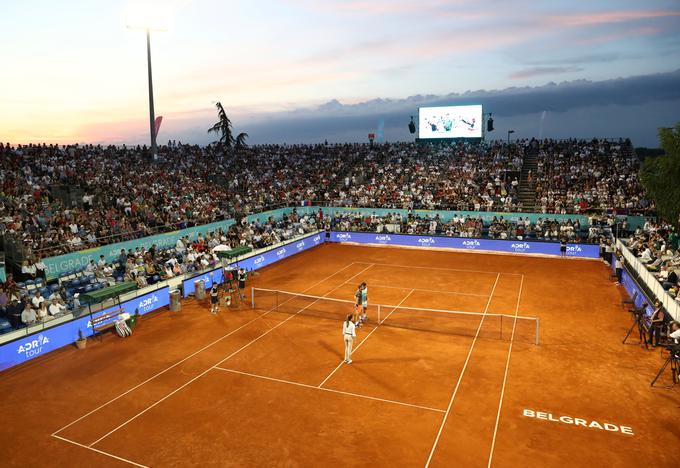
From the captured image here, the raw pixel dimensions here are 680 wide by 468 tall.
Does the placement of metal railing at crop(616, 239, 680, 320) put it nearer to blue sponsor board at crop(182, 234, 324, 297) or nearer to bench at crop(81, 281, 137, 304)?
blue sponsor board at crop(182, 234, 324, 297)

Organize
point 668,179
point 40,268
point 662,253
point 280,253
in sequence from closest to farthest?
1. point 40,268
2. point 662,253
3. point 668,179
4. point 280,253

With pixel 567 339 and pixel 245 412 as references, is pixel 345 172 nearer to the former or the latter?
pixel 567 339

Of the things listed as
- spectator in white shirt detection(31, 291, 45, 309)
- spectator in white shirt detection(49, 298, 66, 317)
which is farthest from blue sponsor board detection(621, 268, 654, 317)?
spectator in white shirt detection(31, 291, 45, 309)

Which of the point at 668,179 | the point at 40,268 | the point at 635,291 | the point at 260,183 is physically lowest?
the point at 635,291

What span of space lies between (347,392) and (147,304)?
12284 mm

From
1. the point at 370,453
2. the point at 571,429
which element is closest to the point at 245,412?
the point at 370,453

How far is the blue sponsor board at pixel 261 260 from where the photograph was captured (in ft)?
84.0

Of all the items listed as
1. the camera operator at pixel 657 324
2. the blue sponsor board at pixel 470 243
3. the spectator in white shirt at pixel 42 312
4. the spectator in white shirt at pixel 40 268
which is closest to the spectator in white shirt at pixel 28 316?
the spectator in white shirt at pixel 42 312

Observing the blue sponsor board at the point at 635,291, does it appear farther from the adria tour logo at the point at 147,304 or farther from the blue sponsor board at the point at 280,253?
the adria tour logo at the point at 147,304

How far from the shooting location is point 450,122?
5384cm

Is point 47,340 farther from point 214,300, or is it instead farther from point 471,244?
point 471,244

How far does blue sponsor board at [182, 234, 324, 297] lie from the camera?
25.6m

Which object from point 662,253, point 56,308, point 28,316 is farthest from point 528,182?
point 28,316

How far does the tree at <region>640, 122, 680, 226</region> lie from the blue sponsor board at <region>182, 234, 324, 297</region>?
23.1m
